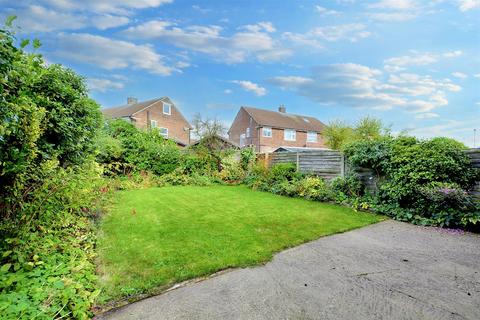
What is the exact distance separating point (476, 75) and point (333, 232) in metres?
8.29

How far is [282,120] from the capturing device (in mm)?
34594

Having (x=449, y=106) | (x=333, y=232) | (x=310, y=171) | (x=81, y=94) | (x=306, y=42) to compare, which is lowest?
(x=333, y=232)

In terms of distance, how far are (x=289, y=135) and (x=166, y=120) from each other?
17478 mm

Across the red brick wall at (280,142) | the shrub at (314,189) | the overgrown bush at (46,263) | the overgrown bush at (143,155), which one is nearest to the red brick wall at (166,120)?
Result: the red brick wall at (280,142)

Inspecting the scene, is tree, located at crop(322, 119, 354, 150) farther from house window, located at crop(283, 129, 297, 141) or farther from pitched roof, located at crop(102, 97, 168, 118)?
pitched roof, located at crop(102, 97, 168, 118)

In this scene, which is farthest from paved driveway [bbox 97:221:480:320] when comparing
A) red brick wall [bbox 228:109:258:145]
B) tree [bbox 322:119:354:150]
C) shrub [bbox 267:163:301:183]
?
red brick wall [bbox 228:109:258:145]

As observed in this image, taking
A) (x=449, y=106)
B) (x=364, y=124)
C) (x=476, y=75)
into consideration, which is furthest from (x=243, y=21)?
(x=364, y=124)

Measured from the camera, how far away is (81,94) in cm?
516

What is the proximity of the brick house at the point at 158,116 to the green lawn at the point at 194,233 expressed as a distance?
23090 mm

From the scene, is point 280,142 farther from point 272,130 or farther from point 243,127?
point 243,127

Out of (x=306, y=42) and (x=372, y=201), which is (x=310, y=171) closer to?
(x=372, y=201)

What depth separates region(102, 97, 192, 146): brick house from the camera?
30203mm

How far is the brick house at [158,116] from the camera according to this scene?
30.2m

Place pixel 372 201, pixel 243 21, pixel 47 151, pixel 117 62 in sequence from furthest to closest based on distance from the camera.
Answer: pixel 117 62 < pixel 243 21 < pixel 372 201 < pixel 47 151
